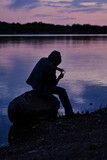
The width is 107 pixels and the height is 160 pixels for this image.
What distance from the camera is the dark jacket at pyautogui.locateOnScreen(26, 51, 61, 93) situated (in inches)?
327

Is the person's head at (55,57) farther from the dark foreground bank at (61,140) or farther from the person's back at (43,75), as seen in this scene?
the dark foreground bank at (61,140)

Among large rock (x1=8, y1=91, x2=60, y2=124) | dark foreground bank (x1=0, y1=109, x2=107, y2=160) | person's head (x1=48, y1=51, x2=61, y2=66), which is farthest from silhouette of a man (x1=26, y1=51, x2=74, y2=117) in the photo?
dark foreground bank (x1=0, y1=109, x2=107, y2=160)

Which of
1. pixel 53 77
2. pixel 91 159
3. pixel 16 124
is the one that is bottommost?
pixel 16 124

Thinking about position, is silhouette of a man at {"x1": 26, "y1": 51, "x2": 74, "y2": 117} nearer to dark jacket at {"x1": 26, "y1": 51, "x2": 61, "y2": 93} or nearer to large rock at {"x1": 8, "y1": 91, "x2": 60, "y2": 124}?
dark jacket at {"x1": 26, "y1": 51, "x2": 61, "y2": 93}

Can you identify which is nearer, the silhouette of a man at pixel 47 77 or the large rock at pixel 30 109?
the silhouette of a man at pixel 47 77

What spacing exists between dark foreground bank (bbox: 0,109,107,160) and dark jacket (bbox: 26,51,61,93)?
45.2 inches

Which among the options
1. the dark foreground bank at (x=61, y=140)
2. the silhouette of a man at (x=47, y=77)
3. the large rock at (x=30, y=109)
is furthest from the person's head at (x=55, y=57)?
the dark foreground bank at (x=61, y=140)

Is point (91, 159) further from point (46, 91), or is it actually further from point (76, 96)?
point (76, 96)

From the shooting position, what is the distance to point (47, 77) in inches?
336

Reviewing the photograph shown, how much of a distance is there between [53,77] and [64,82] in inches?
290

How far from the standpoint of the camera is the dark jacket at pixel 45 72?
830cm

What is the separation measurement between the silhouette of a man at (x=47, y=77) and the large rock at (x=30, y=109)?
292mm

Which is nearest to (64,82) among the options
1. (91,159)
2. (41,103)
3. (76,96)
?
(76,96)

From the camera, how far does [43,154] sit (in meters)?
5.78
